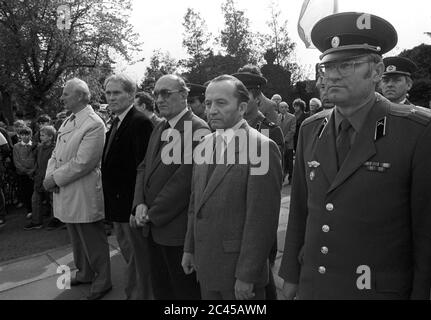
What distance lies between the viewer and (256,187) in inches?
83.8

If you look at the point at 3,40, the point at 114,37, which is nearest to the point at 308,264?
the point at 3,40

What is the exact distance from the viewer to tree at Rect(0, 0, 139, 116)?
56.7 ft

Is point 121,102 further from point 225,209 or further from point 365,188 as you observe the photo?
point 365,188

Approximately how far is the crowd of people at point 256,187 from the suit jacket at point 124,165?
0.01 meters

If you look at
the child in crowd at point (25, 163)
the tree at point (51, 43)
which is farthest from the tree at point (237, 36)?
the child in crowd at point (25, 163)

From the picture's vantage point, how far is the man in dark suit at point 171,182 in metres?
2.81

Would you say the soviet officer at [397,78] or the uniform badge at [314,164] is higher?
the soviet officer at [397,78]

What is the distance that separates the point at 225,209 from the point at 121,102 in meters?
1.77

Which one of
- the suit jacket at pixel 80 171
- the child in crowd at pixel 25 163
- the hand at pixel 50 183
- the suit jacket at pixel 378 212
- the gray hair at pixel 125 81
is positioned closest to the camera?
the suit jacket at pixel 378 212

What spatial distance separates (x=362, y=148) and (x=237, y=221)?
0.91m

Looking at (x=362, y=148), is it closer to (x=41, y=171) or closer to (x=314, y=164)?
(x=314, y=164)

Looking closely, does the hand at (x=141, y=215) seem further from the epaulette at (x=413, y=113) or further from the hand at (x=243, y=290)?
the epaulette at (x=413, y=113)

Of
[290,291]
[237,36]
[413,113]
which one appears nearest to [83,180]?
[290,291]

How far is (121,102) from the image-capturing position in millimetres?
3379
